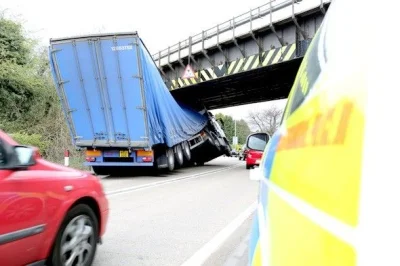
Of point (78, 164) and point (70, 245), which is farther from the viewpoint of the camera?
point (78, 164)

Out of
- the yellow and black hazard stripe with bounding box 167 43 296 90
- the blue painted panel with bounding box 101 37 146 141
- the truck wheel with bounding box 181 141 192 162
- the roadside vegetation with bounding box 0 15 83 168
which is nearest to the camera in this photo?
the blue painted panel with bounding box 101 37 146 141

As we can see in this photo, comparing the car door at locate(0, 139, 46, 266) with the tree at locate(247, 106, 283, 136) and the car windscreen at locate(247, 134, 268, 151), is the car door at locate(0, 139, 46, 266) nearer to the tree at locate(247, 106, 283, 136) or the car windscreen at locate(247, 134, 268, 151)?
the car windscreen at locate(247, 134, 268, 151)

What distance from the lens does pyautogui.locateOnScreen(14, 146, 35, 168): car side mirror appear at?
2.96 meters

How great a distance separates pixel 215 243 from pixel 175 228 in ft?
3.20

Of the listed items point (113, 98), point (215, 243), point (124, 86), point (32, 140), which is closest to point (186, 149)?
point (113, 98)

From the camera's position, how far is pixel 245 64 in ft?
59.7

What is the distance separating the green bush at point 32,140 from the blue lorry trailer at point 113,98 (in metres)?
5.91

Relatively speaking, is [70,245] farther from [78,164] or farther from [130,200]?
[78,164]

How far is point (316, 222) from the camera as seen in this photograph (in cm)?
124

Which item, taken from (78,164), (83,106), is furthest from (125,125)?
(78,164)

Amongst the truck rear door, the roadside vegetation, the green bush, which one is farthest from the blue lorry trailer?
the green bush

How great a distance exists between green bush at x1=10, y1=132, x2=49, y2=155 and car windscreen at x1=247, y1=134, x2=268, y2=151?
15.5m

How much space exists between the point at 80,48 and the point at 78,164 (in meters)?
7.67

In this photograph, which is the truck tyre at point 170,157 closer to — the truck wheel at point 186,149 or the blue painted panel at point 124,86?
the truck wheel at point 186,149
